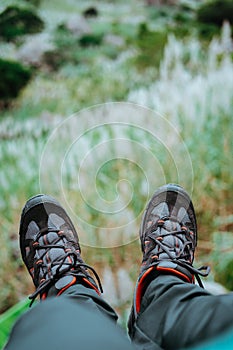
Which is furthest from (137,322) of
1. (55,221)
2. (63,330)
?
(55,221)

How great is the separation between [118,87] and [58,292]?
74cm

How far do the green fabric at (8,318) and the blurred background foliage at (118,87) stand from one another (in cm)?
9

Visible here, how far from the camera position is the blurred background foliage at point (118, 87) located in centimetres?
137

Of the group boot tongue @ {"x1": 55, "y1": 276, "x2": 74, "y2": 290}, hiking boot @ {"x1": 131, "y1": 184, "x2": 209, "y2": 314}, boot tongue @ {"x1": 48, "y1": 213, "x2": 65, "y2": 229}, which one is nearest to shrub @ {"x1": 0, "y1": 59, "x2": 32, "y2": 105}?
boot tongue @ {"x1": 48, "y1": 213, "x2": 65, "y2": 229}

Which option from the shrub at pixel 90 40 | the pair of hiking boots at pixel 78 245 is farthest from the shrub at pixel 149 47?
the pair of hiking boots at pixel 78 245

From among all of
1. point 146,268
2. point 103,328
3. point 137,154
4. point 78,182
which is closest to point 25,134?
point 78,182

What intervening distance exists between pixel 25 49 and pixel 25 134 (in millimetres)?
281

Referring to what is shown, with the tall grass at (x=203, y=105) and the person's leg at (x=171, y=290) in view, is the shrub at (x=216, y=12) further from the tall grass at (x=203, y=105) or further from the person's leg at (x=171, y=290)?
the person's leg at (x=171, y=290)

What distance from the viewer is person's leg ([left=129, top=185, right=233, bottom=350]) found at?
29.9 inches

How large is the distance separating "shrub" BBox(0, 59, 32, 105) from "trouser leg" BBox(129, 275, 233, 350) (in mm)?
808

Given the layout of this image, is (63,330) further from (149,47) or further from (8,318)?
(149,47)

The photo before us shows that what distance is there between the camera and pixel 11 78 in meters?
1.55

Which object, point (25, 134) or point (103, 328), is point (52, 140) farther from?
point (103, 328)

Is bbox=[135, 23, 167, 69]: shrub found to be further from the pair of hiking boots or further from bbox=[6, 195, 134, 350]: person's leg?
bbox=[6, 195, 134, 350]: person's leg
